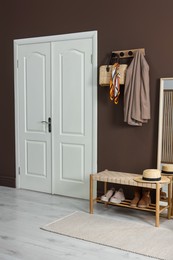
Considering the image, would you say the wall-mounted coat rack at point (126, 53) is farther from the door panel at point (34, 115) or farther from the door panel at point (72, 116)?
the door panel at point (34, 115)

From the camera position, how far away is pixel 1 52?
5406mm

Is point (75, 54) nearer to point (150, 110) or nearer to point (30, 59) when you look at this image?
point (30, 59)

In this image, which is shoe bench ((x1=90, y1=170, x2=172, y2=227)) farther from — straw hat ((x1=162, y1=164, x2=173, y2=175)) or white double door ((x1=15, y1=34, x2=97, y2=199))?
white double door ((x1=15, y1=34, x2=97, y2=199))

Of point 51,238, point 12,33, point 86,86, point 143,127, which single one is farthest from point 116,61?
point 51,238

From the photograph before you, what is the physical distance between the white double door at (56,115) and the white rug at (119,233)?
35.7 inches

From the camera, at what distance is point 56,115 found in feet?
16.2

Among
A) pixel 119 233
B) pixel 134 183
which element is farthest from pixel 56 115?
pixel 119 233

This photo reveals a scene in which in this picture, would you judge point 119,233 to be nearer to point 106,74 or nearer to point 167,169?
point 167,169

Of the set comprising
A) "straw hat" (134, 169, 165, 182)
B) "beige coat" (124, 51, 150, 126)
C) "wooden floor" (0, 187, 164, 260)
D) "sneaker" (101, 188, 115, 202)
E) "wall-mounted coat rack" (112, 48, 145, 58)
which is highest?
"wall-mounted coat rack" (112, 48, 145, 58)

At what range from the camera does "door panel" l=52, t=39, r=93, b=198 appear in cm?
467

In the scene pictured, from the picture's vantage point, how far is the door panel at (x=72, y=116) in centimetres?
467

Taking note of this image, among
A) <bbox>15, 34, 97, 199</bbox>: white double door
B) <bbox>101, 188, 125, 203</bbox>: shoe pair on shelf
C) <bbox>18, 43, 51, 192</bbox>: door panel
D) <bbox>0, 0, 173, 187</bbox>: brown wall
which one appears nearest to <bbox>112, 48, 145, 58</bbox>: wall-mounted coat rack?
<bbox>0, 0, 173, 187</bbox>: brown wall

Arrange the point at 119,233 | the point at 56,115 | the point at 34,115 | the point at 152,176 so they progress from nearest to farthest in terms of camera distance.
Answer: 1. the point at 119,233
2. the point at 152,176
3. the point at 56,115
4. the point at 34,115

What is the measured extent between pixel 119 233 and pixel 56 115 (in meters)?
1.96
